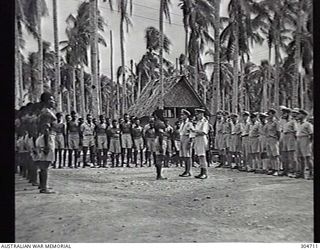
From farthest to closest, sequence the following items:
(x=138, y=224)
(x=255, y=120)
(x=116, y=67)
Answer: (x=255, y=120) < (x=116, y=67) < (x=138, y=224)

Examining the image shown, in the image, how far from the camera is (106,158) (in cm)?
405

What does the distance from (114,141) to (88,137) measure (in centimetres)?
26

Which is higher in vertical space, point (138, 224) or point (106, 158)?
point (106, 158)

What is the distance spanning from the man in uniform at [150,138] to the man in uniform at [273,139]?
769 mm

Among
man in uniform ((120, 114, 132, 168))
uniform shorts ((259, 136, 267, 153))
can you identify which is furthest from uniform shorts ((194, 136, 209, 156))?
man in uniform ((120, 114, 132, 168))

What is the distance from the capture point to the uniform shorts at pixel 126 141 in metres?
4.24

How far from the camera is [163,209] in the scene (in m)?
3.60

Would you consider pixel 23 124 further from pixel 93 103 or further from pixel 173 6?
pixel 173 6

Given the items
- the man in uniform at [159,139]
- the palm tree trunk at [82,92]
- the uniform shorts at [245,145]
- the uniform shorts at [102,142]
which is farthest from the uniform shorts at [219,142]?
the palm tree trunk at [82,92]

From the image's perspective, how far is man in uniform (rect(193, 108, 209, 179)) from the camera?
390 cm

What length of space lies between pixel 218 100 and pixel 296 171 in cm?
70

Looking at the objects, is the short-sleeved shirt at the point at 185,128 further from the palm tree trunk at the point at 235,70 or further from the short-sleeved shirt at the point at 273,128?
the short-sleeved shirt at the point at 273,128

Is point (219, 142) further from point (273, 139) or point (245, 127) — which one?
point (273, 139)

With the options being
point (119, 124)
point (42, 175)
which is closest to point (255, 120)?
point (119, 124)
